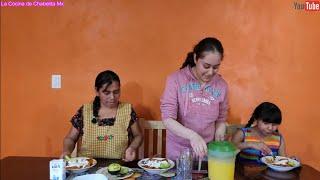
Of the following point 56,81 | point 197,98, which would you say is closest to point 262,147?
point 197,98

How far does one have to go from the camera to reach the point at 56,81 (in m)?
2.65

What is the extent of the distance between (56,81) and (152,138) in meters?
0.82

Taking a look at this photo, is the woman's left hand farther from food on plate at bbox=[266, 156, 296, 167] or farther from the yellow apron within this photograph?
the yellow apron

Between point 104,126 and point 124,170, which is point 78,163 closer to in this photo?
point 124,170

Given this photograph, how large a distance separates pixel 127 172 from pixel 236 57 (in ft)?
4.31

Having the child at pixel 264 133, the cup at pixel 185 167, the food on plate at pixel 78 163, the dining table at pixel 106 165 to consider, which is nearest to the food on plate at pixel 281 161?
the dining table at pixel 106 165

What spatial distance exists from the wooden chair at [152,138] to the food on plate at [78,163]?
2.20 feet

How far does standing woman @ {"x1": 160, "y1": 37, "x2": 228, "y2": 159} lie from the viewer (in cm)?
179

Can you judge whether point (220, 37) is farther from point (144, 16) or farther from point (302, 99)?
point (302, 99)

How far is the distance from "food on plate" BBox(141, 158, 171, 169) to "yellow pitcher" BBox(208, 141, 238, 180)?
26cm

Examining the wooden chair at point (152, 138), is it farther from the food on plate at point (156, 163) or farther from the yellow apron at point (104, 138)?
the food on plate at point (156, 163)

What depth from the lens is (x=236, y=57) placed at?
2.60 m

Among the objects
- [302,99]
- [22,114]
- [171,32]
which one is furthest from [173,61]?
[22,114]

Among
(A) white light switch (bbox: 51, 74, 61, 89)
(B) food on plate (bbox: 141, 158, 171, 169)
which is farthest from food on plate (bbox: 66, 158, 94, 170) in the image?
(A) white light switch (bbox: 51, 74, 61, 89)
